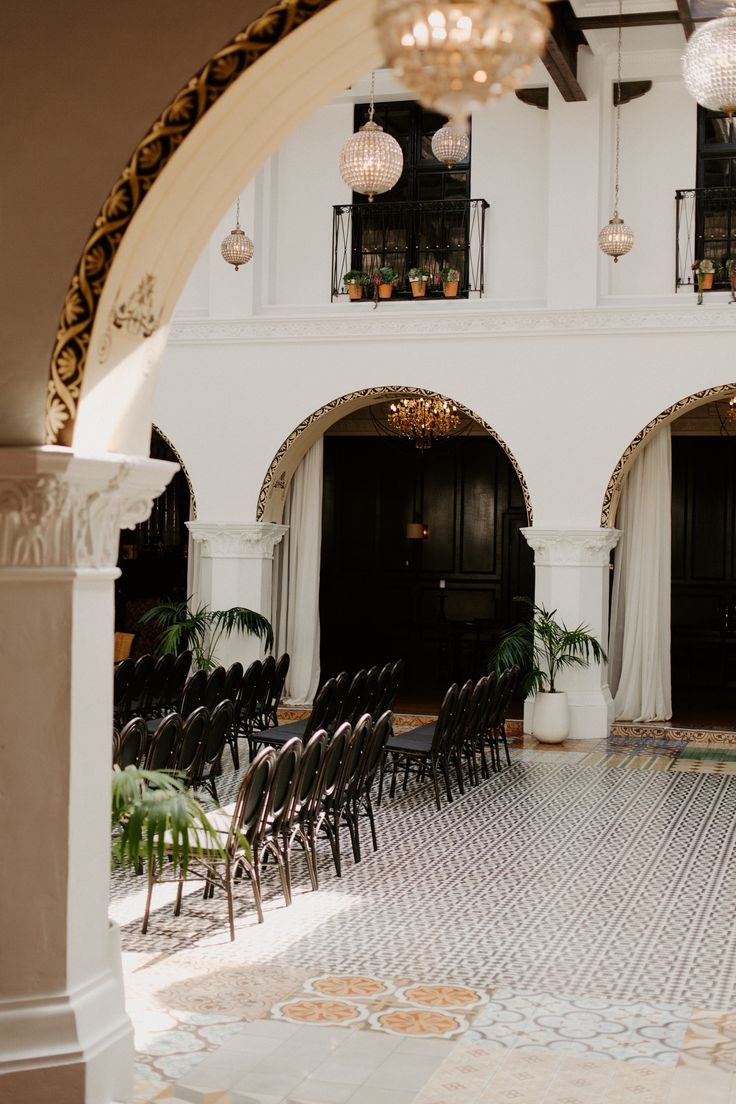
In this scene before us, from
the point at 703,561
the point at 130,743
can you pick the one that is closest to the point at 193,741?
the point at 130,743

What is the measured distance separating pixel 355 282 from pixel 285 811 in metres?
7.89

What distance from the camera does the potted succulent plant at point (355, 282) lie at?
13.2m

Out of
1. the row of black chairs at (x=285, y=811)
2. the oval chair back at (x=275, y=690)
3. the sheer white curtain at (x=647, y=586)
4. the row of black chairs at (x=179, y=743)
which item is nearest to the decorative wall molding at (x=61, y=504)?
the row of black chairs at (x=285, y=811)

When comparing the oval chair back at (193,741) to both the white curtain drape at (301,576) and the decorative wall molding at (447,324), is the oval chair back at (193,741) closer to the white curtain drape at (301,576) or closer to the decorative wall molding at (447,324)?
the white curtain drape at (301,576)

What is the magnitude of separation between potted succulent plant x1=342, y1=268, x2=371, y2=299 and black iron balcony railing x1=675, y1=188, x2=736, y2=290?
3232 mm

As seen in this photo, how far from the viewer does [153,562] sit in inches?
659

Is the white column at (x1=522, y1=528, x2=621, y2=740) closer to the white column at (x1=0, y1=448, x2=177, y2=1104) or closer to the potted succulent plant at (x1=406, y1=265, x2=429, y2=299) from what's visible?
the potted succulent plant at (x1=406, y1=265, x2=429, y2=299)

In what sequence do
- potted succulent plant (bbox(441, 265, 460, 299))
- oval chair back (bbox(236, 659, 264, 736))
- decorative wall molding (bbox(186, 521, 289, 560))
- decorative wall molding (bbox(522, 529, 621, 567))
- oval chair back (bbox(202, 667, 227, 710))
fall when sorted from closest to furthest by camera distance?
oval chair back (bbox(202, 667, 227, 710)) → oval chair back (bbox(236, 659, 264, 736)) → decorative wall molding (bbox(522, 529, 621, 567)) → potted succulent plant (bbox(441, 265, 460, 299)) → decorative wall molding (bbox(186, 521, 289, 560))

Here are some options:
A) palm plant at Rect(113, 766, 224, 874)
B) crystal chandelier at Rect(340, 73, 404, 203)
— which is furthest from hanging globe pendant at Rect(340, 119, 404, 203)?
palm plant at Rect(113, 766, 224, 874)

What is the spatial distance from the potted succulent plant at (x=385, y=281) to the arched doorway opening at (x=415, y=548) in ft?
12.6

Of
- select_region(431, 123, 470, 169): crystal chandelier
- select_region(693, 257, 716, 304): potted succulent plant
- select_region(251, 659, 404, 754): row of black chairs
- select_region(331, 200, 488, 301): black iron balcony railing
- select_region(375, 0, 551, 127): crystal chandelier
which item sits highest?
select_region(331, 200, 488, 301): black iron balcony railing

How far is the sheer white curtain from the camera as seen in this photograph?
1304 cm

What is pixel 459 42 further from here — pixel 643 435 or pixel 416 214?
pixel 416 214

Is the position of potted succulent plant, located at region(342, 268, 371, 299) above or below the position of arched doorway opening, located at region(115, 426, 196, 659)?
above
